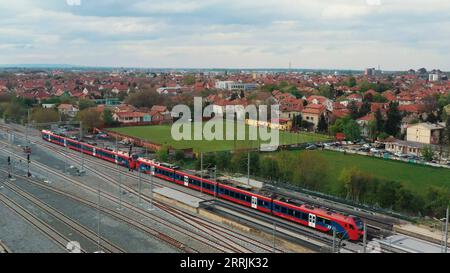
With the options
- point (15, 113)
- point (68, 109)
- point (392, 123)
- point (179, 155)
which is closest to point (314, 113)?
point (392, 123)

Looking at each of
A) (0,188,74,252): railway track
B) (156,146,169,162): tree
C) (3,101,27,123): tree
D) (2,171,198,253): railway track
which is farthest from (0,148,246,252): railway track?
(3,101,27,123): tree

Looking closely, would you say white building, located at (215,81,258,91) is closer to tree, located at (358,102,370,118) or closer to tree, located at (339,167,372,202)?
tree, located at (358,102,370,118)

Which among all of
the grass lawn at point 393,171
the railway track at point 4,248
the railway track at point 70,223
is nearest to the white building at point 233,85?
the grass lawn at point 393,171

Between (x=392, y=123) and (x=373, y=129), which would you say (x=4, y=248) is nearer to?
(x=373, y=129)

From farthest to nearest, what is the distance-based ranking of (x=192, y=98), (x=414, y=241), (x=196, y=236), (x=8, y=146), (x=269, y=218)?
(x=192, y=98), (x=8, y=146), (x=269, y=218), (x=196, y=236), (x=414, y=241)
